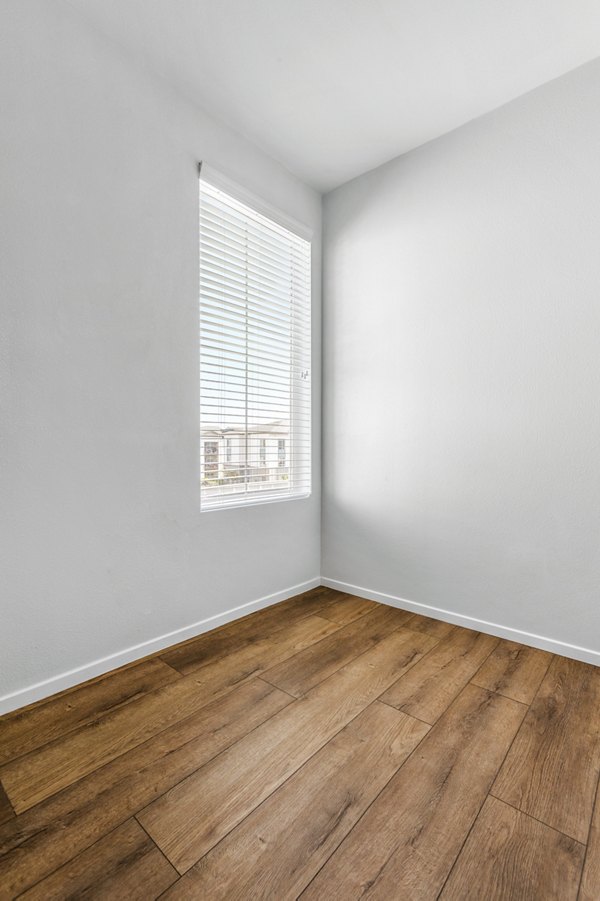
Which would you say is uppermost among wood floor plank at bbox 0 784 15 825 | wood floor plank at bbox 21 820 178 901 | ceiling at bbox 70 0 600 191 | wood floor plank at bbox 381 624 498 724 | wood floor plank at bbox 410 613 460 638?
ceiling at bbox 70 0 600 191

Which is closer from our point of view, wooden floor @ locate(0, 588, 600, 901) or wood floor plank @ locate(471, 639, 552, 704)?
wooden floor @ locate(0, 588, 600, 901)

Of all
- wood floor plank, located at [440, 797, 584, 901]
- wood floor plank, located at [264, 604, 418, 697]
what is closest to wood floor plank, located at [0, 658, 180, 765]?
wood floor plank, located at [264, 604, 418, 697]

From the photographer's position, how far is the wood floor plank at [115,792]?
947 millimetres

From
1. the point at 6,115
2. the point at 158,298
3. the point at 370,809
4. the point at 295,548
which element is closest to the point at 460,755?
the point at 370,809

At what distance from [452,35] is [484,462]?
1.77m

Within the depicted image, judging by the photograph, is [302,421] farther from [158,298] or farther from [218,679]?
[218,679]

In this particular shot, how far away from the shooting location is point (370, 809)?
108cm

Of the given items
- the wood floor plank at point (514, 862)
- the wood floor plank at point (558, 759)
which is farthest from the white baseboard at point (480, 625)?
the wood floor plank at point (514, 862)

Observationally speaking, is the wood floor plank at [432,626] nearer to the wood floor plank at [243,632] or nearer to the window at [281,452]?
the wood floor plank at [243,632]

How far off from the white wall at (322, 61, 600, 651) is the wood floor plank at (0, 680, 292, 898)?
121 cm

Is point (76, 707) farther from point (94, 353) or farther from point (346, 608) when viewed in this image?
point (346, 608)

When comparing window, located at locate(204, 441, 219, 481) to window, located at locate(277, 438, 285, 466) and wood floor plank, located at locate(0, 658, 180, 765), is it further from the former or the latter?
wood floor plank, located at locate(0, 658, 180, 765)

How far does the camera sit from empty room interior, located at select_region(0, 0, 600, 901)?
107cm

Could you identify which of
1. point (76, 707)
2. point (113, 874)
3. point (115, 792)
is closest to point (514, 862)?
point (113, 874)
